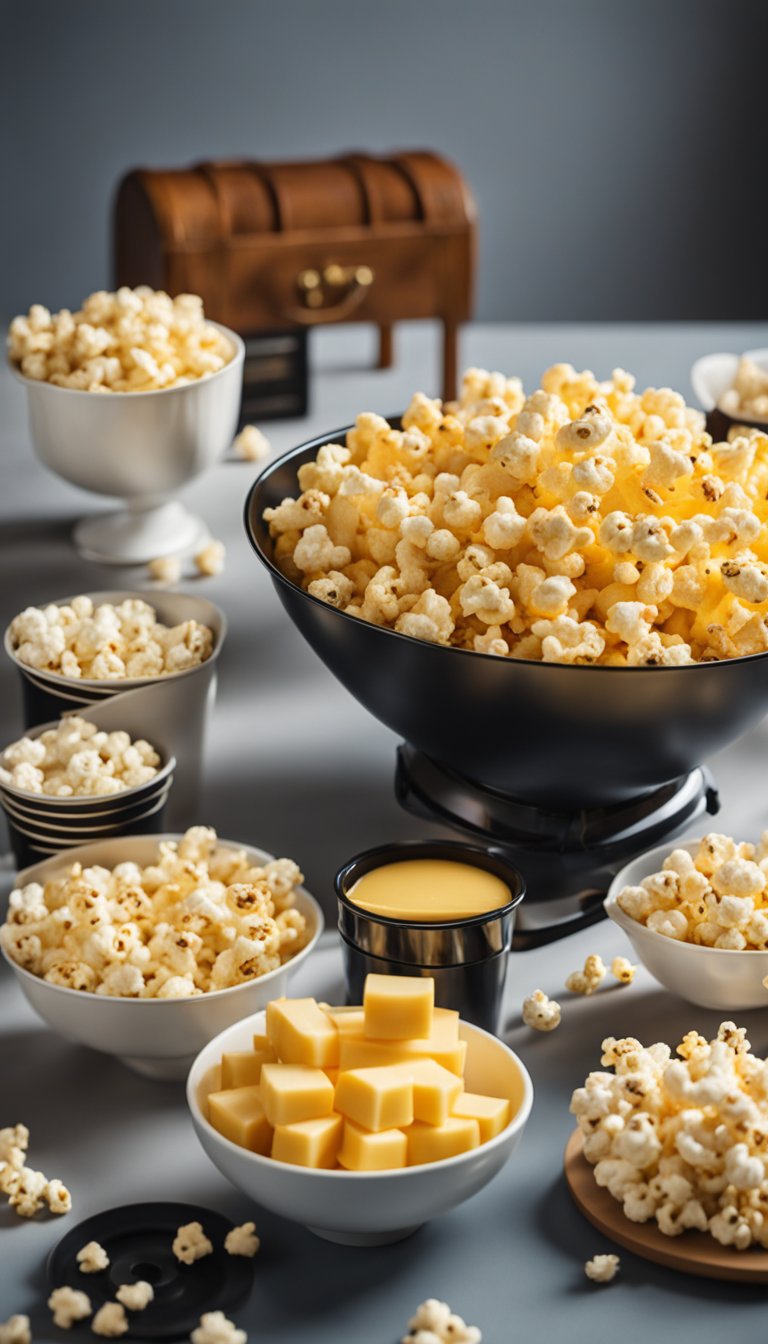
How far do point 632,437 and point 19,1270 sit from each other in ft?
2.46

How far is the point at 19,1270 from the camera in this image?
97cm

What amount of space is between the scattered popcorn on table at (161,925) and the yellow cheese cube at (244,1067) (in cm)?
9

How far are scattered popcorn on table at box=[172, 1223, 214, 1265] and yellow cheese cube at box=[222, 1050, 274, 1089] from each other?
84 millimetres

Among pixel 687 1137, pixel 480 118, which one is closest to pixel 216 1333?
pixel 687 1137

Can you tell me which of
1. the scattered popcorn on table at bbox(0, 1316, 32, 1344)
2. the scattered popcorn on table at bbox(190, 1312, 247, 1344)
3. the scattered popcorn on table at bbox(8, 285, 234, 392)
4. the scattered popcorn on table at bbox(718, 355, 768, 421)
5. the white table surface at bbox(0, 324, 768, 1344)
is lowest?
the white table surface at bbox(0, 324, 768, 1344)

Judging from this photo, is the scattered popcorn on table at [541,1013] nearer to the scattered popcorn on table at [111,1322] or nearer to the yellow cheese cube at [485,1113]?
the yellow cheese cube at [485,1113]

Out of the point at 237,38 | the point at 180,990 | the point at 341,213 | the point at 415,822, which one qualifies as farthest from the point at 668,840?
the point at 237,38

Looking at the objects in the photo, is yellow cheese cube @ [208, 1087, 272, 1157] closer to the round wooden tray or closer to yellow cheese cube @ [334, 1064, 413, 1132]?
yellow cheese cube @ [334, 1064, 413, 1132]

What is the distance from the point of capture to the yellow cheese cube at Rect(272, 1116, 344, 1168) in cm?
92

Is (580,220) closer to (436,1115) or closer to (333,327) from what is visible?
(333,327)

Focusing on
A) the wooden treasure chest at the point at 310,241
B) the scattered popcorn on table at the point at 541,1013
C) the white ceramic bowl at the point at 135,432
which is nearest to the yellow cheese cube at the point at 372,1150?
the scattered popcorn on table at the point at 541,1013

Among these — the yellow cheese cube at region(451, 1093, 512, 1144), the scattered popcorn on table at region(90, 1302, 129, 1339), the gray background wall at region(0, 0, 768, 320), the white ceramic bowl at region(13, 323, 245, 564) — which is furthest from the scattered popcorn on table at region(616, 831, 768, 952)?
the gray background wall at region(0, 0, 768, 320)

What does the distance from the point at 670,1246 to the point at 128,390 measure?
1.06 metres

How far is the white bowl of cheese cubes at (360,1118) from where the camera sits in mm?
913
